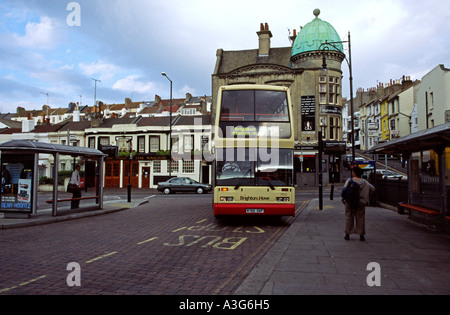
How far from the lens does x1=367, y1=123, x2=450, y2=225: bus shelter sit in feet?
30.9

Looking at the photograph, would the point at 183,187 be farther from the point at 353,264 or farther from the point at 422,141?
the point at 353,264

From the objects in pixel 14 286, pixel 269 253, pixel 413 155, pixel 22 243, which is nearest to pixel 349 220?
pixel 269 253

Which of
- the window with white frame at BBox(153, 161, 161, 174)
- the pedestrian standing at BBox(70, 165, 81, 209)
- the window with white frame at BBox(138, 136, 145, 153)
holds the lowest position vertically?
the pedestrian standing at BBox(70, 165, 81, 209)

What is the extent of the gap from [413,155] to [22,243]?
12.0 metres

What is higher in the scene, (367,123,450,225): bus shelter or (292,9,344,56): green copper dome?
(292,9,344,56): green copper dome

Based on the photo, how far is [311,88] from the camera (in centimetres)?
3984

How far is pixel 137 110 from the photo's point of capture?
81.4 m

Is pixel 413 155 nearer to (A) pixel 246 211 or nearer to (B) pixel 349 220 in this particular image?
(B) pixel 349 220

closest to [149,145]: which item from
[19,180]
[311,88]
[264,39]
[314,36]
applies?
[264,39]

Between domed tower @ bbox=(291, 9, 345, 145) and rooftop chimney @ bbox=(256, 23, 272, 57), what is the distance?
403 cm

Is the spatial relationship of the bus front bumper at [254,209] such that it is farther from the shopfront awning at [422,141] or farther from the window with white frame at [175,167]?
the window with white frame at [175,167]

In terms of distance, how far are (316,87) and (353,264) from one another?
1411 inches

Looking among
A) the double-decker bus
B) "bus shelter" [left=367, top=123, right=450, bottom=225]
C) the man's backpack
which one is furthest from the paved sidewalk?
the double-decker bus

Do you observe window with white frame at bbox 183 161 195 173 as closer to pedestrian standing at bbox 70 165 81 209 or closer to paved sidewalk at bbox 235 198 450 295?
pedestrian standing at bbox 70 165 81 209
